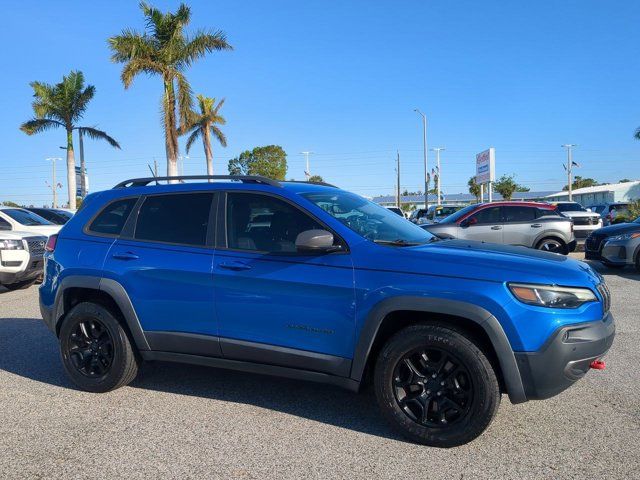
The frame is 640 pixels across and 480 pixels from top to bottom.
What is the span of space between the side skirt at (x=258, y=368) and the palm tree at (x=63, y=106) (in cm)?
2599

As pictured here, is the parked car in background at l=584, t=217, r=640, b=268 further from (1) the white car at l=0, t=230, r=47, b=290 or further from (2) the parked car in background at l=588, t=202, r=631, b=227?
(2) the parked car in background at l=588, t=202, r=631, b=227

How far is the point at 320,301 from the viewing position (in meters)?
3.57

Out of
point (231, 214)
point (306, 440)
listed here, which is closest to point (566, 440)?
point (306, 440)

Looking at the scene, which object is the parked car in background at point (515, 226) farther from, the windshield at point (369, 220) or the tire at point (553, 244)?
the windshield at point (369, 220)

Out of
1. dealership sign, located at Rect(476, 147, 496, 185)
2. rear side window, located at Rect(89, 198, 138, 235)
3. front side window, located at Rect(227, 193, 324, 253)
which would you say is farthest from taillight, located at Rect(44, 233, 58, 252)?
dealership sign, located at Rect(476, 147, 496, 185)

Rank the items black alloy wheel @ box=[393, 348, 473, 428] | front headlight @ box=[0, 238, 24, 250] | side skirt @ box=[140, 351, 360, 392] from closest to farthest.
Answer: black alloy wheel @ box=[393, 348, 473, 428] < side skirt @ box=[140, 351, 360, 392] < front headlight @ box=[0, 238, 24, 250]

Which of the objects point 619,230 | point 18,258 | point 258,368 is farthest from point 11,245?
point 619,230

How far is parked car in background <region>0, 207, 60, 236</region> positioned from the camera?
11609 mm

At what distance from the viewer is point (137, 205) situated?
455 centimetres

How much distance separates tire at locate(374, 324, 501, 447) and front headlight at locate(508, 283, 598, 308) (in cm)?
43

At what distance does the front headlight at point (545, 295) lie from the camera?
10.5 feet

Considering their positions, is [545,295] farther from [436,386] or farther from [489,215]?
[489,215]

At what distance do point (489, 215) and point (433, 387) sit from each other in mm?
10590

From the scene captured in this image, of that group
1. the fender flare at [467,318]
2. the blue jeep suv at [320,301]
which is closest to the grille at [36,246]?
the blue jeep suv at [320,301]
